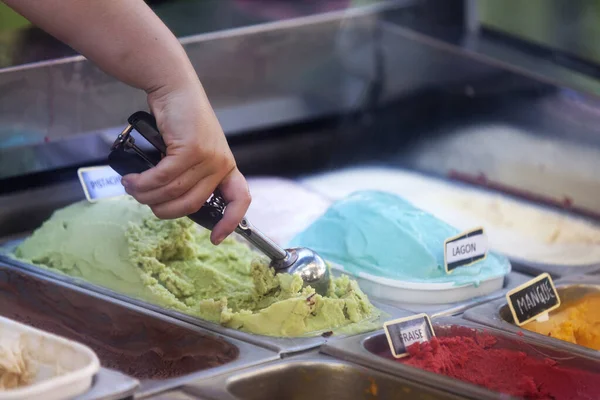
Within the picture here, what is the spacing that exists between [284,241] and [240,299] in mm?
400

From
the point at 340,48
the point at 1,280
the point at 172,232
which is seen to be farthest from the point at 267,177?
the point at 1,280

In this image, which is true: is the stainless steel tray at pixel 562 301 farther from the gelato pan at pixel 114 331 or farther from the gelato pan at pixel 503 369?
the gelato pan at pixel 114 331

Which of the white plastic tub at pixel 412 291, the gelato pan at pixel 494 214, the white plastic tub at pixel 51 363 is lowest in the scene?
the gelato pan at pixel 494 214

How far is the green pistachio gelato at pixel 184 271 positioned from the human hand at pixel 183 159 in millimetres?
284

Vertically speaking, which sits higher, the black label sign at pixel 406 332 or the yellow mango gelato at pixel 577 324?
the black label sign at pixel 406 332

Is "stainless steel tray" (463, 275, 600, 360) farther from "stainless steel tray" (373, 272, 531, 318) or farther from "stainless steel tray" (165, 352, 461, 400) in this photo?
"stainless steel tray" (165, 352, 461, 400)

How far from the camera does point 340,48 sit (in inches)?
112

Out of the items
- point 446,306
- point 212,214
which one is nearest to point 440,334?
point 446,306

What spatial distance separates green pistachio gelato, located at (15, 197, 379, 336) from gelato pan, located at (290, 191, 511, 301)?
6.6 inches

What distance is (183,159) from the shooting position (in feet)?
5.00

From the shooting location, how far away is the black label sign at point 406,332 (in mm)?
1706

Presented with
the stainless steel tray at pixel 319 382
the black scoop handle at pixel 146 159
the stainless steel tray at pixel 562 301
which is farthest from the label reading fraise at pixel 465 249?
the black scoop handle at pixel 146 159

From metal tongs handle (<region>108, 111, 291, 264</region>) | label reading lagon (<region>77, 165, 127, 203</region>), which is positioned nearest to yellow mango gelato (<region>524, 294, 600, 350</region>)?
metal tongs handle (<region>108, 111, 291, 264</region>)

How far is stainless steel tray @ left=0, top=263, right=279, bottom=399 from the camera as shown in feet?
5.37
